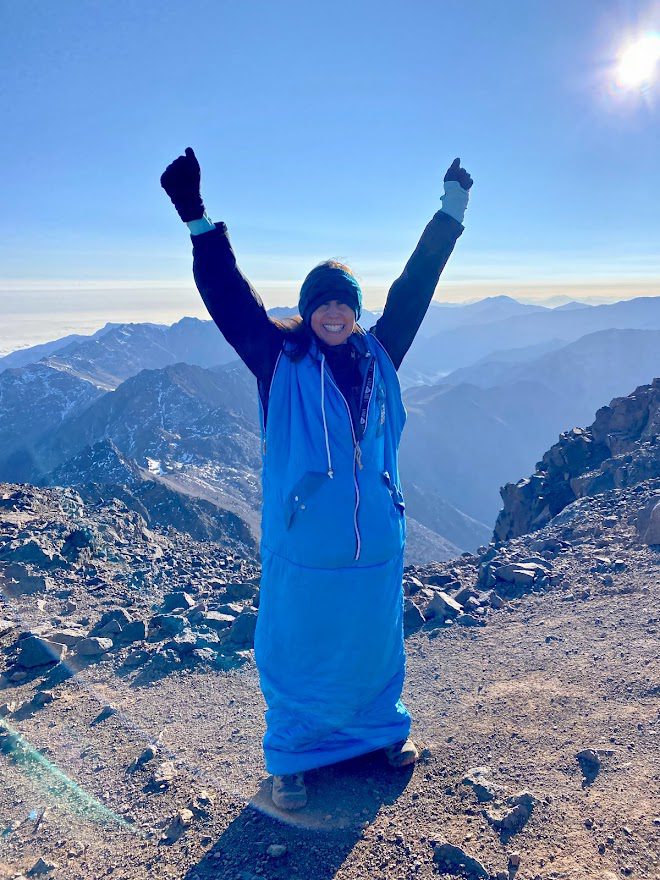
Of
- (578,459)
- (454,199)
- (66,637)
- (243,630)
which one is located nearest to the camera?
(454,199)

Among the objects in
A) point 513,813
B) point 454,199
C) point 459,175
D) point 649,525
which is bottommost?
point 513,813

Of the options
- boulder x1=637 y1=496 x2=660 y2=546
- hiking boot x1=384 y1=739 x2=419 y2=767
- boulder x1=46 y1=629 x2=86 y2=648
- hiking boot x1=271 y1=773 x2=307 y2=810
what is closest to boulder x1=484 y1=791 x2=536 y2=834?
hiking boot x1=384 y1=739 x2=419 y2=767

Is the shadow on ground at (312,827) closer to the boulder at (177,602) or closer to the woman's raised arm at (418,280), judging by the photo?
the woman's raised arm at (418,280)

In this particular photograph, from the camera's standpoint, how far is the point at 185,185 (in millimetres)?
2906

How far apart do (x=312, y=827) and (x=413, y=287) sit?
297 cm

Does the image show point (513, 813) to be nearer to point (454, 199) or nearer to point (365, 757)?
point (365, 757)

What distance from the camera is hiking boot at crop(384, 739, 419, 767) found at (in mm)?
3320

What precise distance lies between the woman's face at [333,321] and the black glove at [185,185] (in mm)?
785

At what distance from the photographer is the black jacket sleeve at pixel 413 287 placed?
349cm

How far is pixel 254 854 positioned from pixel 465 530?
132 m

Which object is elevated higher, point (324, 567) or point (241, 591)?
point (324, 567)

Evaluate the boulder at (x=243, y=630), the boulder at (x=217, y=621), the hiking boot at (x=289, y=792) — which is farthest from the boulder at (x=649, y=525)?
the hiking boot at (x=289, y=792)

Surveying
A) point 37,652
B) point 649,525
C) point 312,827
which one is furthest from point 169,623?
point 649,525

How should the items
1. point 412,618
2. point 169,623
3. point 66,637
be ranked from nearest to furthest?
point 66,637 < point 169,623 < point 412,618
